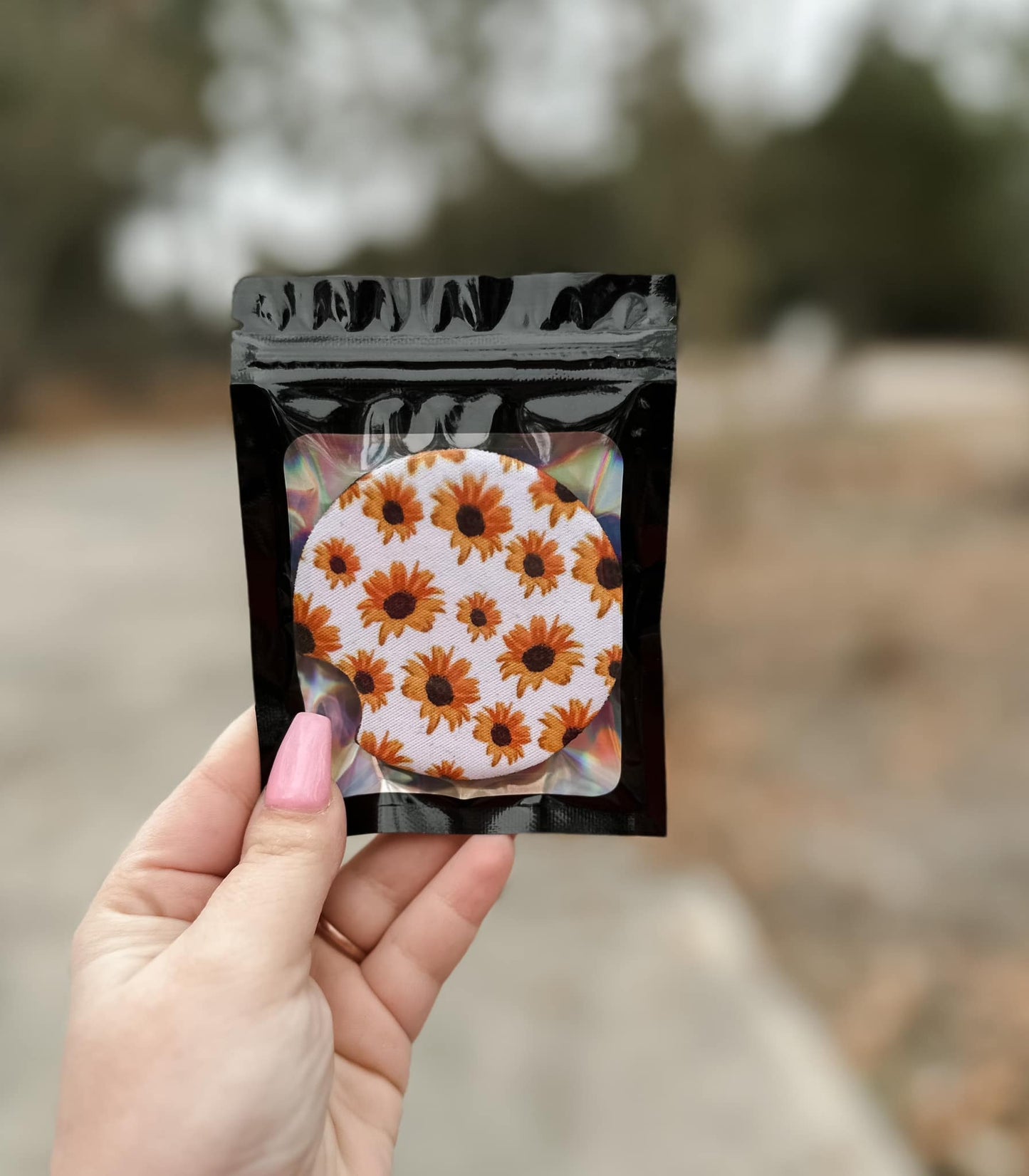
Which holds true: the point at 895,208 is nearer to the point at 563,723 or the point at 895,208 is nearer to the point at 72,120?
the point at 72,120

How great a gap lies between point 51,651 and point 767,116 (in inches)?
120

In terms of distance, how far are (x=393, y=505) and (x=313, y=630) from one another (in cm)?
12

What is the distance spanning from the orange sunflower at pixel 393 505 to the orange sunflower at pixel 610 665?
0.58 feet

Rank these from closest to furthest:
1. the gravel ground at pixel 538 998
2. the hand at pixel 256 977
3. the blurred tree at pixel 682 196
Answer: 1. the hand at pixel 256 977
2. the gravel ground at pixel 538 998
3. the blurred tree at pixel 682 196

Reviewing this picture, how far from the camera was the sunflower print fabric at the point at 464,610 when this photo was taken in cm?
76

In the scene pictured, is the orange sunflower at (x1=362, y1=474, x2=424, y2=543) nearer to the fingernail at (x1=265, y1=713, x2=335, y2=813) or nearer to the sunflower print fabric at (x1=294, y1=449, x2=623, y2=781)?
the sunflower print fabric at (x1=294, y1=449, x2=623, y2=781)

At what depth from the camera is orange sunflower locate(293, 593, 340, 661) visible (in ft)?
2.55

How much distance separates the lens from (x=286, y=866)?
70 cm

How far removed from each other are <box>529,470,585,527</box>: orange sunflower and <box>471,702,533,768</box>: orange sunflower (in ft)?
0.52

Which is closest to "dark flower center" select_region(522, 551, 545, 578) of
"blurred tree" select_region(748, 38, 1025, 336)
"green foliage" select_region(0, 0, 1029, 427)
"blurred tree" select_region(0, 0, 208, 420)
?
"green foliage" select_region(0, 0, 1029, 427)

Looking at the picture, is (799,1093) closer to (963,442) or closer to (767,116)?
(767,116)

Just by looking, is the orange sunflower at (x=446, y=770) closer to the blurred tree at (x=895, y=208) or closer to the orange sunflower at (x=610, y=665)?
the orange sunflower at (x=610, y=665)

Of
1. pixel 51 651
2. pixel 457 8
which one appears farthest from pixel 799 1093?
pixel 457 8

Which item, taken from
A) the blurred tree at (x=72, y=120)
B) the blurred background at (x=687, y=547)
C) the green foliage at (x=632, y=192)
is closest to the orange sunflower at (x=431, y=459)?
the blurred background at (x=687, y=547)
